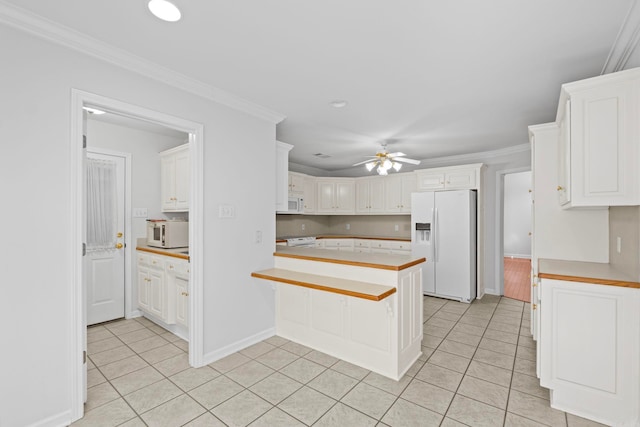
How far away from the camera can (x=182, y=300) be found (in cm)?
323

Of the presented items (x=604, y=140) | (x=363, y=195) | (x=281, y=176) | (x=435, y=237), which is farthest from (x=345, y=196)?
(x=604, y=140)

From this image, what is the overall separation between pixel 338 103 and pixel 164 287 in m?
2.83

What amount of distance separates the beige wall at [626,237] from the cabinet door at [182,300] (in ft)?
12.2

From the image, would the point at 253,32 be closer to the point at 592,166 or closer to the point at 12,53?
the point at 12,53

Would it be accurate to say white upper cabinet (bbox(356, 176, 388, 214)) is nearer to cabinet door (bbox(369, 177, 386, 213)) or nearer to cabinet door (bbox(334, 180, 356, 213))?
cabinet door (bbox(369, 177, 386, 213))

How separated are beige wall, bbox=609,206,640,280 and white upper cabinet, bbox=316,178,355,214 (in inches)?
167

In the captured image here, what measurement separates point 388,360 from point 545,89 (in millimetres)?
2776

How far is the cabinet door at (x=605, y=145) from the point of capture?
5.92ft

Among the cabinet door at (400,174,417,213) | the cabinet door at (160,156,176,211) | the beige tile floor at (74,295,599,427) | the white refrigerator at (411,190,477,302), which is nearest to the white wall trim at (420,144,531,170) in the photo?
the cabinet door at (400,174,417,213)

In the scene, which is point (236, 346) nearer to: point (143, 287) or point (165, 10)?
point (143, 287)

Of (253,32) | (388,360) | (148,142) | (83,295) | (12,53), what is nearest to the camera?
(12,53)

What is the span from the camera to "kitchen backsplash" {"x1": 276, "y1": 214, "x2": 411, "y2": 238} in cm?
609

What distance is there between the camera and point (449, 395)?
2.26 meters

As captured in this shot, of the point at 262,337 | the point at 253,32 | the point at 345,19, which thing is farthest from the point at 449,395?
the point at 253,32
